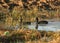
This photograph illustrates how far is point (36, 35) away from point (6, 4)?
32.9 ft

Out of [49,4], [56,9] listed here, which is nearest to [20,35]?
[56,9]

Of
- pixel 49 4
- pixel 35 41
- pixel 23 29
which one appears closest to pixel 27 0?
pixel 49 4

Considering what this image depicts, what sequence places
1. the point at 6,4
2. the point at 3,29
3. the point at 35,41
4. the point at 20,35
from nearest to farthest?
1. the point at 35,41
2. the point at 20,35
3. the point at 3,29
4. the point at 6,4

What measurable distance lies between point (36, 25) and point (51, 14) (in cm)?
514

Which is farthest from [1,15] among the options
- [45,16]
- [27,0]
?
[27,0]

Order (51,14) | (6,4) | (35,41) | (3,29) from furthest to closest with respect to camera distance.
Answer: (6,4)
(51,14)
(3,29)
(35,41)

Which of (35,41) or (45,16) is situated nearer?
(35,41)

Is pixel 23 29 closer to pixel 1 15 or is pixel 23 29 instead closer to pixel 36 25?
pixel 36 25

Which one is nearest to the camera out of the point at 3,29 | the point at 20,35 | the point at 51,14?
the point at 20,35

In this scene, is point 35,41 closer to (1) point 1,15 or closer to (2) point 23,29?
(2) point 23,29

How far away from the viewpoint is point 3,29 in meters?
16.4

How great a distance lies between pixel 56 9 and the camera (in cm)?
2345

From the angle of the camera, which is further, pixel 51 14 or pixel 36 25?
pixel 51 14

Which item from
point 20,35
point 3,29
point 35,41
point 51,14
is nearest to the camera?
point 35,41
